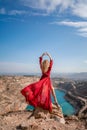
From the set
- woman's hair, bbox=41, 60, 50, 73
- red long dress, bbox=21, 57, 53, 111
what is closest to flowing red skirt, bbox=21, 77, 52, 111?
red long dress, bbox=21, 57, 53, 111

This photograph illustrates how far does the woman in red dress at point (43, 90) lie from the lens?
7.02 meters

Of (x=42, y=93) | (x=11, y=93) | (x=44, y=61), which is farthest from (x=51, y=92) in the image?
(x=11, y=93)

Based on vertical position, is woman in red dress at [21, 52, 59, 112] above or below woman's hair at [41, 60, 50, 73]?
below

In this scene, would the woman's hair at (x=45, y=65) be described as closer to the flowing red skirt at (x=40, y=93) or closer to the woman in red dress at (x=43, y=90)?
the woman in red dress at (x=43, y=90)

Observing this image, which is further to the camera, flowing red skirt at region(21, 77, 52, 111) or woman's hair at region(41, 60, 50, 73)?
woman's hair at region(41, 60, 50, 73)

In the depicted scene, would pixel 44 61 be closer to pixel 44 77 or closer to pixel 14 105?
pixel 44 77

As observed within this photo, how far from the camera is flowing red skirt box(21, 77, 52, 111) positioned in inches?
275

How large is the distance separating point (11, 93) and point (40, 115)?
81.1 metres

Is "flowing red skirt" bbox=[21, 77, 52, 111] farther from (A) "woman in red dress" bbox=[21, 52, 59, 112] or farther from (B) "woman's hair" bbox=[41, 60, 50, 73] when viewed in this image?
(B) "woman's hair" bbox=[41, 60, 50, 73]

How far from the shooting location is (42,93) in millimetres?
7160

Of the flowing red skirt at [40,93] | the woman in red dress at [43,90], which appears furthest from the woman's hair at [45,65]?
the flowing red skirt at [40,93]

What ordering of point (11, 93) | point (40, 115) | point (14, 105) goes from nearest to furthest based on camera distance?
point (40, 115), point (14, 105), point (11, 93)

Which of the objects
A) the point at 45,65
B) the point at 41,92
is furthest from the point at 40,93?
the point at 45,65

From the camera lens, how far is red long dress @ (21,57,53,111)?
6977mm
